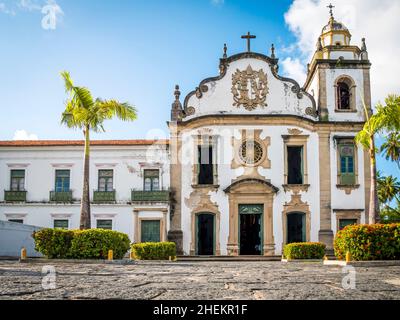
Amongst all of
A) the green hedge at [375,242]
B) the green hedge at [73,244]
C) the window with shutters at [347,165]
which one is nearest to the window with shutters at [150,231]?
the green hedge at [73,244]

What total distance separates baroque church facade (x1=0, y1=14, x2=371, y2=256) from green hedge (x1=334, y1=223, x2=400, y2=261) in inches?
380

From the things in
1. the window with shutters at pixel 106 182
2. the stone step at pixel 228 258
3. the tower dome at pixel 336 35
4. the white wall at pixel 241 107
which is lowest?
the stone step at pixel 228 258

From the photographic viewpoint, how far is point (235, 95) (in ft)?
85.3

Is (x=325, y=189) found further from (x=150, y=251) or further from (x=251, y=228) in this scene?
(x=150, y=251)

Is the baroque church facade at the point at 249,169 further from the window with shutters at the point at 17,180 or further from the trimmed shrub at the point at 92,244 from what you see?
the trimmed shrub at the point at 92,244

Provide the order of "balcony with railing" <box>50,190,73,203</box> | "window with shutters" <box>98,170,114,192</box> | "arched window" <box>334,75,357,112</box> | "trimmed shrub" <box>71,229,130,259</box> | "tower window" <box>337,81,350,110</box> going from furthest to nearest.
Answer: "window with shutters" <box>98,170,114,192</box> → "balcony with railing" <box>50,190,73,203</box> → "tower window" <box>337,81,350,110</box> → "arched window" <box>334,75,357,112</box> → "trimmed shrub" <box>71,229,130,259</box>

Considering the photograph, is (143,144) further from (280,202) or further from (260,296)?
(260,296)

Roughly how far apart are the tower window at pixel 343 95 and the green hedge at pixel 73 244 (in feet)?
Result: 49.9

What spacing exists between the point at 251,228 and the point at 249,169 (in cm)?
295

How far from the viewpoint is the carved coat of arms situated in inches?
1020

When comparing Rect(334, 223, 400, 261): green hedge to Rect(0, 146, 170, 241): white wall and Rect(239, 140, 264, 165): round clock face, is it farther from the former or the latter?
Rect(0, 146, 170, 241): white wall

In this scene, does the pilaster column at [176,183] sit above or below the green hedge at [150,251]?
above

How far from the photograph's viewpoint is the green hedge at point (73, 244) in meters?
16.6

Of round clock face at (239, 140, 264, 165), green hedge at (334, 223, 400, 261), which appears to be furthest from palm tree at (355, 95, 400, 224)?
round clock face at (239, 140, 264, 165)
